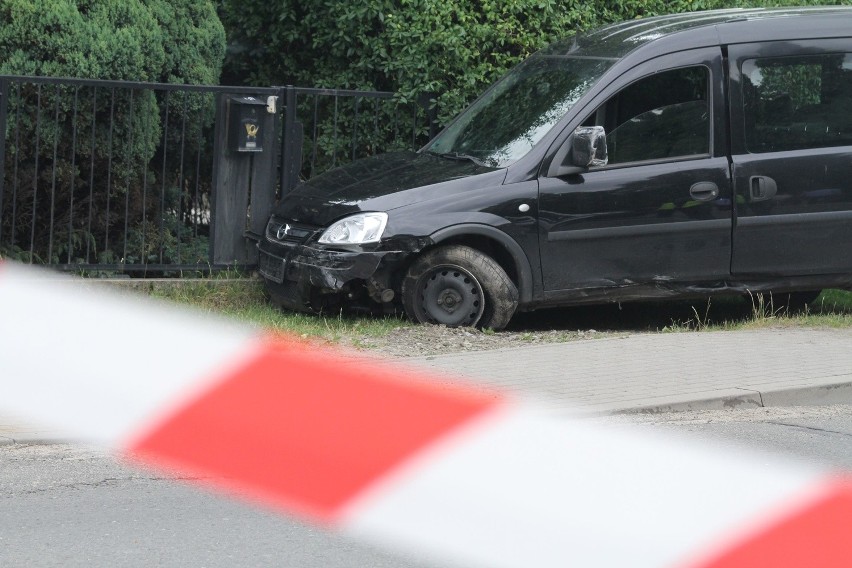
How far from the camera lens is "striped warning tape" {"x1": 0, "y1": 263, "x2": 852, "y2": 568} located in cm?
480

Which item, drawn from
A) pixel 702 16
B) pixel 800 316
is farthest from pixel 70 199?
pixel 800 316

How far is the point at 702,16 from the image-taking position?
9.59 m

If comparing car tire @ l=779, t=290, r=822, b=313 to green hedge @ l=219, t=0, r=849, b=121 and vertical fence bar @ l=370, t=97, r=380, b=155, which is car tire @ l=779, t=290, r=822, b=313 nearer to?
green hedge @ l=219, t=0, r=849, b=121

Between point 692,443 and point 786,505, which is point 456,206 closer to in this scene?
point 692,443

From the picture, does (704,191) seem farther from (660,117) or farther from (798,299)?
(798,299)

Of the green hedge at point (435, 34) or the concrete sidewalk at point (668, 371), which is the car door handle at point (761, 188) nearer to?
the concrete sidewalk at point (668, 371)

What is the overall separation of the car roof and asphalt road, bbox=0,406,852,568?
356cm

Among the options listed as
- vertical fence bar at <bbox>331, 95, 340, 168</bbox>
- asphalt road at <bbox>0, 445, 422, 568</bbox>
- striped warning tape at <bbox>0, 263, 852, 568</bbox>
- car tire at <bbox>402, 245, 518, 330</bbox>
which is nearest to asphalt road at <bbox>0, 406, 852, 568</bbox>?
asphalt road at <bbox>0, 445, 422, 568</bbox>

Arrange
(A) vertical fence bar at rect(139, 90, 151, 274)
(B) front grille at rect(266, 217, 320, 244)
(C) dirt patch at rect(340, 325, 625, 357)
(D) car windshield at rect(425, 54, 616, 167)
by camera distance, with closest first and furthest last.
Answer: (C) dirt patch at rect(340, 325, 625, 357), (B) front grille at rect(266, 217, 320, 244), (D) car windshield at rect(425, 54, 616, 167), (A) vertical fence bar at rect(139, 90, 151, 274)

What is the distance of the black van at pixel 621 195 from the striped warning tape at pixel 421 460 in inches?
40.9

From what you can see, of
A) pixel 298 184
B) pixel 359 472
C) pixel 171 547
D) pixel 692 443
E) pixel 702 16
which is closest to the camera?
pixel 171 547

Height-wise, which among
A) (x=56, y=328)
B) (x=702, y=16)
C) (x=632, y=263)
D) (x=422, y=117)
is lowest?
(x=56, y=328)

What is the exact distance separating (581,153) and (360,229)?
4.89 feet

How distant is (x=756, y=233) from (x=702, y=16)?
1692mm
